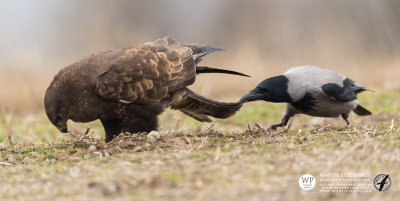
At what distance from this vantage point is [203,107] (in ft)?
19.0

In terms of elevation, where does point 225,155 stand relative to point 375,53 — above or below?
above

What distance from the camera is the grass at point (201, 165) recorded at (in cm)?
296

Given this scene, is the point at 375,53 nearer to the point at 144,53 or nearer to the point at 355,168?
the point at 144,53

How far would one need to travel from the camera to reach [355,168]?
3.33 meters

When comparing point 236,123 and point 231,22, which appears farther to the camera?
point 231,22

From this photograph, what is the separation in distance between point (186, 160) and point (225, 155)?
0.31 m

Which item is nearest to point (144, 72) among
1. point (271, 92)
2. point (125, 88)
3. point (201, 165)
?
point (125, 88)

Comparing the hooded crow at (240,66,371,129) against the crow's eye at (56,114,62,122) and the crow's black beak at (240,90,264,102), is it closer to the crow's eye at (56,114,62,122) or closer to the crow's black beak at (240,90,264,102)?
the crow's black beak at (240,90,264,102)

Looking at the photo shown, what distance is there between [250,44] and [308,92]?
7241 millimetres

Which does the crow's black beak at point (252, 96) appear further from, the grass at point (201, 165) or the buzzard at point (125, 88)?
the grass at point (201, 165)

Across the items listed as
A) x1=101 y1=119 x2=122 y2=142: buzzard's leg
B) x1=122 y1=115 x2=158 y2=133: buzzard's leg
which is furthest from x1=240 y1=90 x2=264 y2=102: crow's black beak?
x1=101 y1=119 x2=122 y2=142: buzzard's leg

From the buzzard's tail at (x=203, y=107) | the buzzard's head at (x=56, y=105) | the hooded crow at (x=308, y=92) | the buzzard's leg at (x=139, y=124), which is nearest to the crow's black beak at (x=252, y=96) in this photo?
the hooded crow at (x=308, y=92)

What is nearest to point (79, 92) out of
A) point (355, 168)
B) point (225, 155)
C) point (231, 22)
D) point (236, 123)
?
point (225, 155)

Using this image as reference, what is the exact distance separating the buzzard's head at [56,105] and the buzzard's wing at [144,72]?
35 cm
